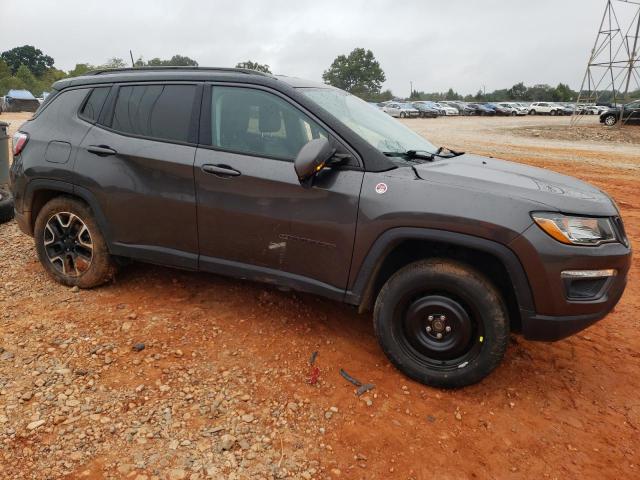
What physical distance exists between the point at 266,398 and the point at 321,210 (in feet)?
3.78

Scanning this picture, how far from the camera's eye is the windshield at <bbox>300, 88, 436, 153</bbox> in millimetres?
3248

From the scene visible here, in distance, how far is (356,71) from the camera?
327 feet

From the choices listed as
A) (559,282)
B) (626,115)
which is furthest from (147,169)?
(626,115)

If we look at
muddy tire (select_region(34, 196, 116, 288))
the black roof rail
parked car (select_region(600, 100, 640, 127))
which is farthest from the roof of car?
parked car (select_region(600, 100, 640, 127))

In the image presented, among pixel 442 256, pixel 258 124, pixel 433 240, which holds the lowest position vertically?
pixel 442 256

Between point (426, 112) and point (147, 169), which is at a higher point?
point (147, 169)

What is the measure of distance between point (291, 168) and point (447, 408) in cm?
171

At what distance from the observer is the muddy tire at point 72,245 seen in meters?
3.84

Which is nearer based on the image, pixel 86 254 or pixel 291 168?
pixel 291 168

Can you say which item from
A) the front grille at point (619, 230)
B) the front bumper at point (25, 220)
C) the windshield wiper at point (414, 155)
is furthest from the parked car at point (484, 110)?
the front bumper at point (25, 220)

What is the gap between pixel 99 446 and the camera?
240cm

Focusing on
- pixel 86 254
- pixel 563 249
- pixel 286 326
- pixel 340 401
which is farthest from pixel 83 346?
pixel 563 249

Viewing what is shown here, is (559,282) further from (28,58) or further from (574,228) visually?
(28,58)

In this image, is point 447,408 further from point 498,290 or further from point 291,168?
point 291,168
